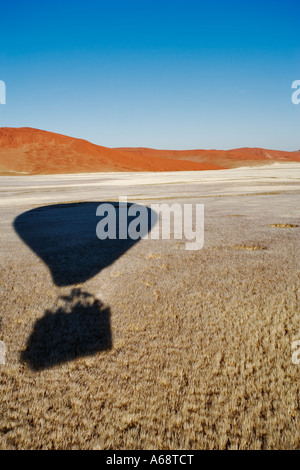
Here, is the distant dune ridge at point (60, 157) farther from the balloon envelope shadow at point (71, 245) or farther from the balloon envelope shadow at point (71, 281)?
the balloon envelope shadow at point (71, 281)

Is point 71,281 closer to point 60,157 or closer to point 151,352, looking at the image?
point 151,352

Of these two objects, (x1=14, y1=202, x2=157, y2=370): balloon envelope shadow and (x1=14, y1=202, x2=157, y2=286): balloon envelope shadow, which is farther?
(x1=14, y1=202, x2=157, y2=286): balloon envelope shadow

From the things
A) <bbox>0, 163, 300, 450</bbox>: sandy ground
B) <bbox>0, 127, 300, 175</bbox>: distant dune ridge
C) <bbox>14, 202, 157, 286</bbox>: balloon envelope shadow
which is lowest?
<bbox>0, 163, 300, 450</bbox>: sandy ground

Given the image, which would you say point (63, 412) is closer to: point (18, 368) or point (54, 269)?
point (18, 368)

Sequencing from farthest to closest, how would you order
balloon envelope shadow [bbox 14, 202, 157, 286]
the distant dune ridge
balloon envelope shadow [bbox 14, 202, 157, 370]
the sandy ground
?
the distant dune ridge
balloon envelope shadow [bbox 14, 202, 157, 286]
balloon envelope shadow [bbox 14, 202, 157, 370]
the sandy ground

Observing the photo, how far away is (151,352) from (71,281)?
0.96 metres

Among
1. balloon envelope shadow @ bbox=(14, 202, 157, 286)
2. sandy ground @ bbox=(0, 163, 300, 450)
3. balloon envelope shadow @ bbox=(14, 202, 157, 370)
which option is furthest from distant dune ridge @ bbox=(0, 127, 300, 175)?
sandy ground @ bbox=(0, 163, 300, 450)

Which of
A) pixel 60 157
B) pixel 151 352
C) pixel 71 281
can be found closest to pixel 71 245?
pixel 71 281

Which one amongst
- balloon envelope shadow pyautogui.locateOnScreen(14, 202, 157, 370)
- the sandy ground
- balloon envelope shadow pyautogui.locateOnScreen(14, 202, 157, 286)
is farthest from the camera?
balloon envelope shadow pyautogui.locateOnScreen(14, 202, 157, 286)

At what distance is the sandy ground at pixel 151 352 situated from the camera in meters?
0.92

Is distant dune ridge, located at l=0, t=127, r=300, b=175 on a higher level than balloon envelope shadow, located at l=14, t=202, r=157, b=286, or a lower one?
higher

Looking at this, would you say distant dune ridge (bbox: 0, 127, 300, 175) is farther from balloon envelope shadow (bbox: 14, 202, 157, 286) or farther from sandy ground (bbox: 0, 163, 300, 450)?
sandy ground (bbox: 0, 163, 300, 450)

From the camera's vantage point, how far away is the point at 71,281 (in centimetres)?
199

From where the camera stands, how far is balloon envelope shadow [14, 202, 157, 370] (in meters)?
1.29
